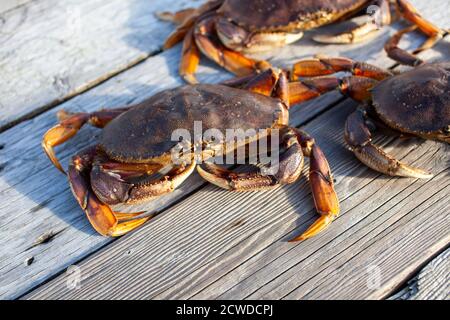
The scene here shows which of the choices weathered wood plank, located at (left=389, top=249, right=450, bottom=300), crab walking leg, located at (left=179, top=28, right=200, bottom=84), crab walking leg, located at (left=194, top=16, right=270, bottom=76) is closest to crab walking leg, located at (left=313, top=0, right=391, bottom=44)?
crab walking leg, located at (left=194, top=16, right=270, bottom=76)

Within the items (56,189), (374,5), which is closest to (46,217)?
(56,189)

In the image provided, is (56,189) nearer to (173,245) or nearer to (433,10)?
(173,245)

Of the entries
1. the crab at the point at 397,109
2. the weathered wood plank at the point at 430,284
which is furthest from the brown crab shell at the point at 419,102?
the weathered wood plank at the point at 430,284

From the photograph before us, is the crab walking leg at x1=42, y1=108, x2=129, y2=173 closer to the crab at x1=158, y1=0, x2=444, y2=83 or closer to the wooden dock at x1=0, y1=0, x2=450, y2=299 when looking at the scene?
the wooden dock at x1=0, y1=0, x2=450, y2=299

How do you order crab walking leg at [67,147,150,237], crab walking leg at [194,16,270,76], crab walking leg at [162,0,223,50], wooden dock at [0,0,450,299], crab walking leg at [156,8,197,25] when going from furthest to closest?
crab walking leg at [156,8,197,25] < crab walking leg at [162,0,223,50] < crab walking leg at [194,16,270,76] < crab walking leg at [67,147,150,237] < wooden dock at [0,0,450,299]

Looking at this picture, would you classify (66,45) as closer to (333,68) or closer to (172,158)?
(172,158)

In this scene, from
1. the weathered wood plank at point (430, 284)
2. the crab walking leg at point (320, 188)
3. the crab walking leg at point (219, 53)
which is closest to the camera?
the weathered wood plank at point (430, 284)

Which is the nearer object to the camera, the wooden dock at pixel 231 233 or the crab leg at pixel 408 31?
the wooden dock at pixel 231 233

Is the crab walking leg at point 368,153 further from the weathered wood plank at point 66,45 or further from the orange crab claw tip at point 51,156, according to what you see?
the weathered wood plank at point 66,45
